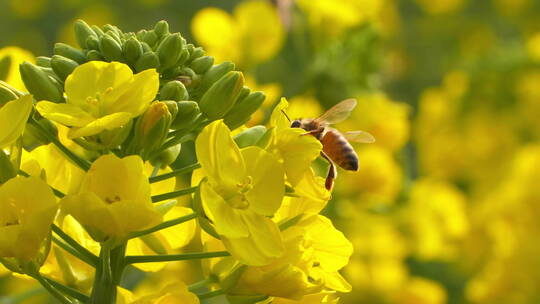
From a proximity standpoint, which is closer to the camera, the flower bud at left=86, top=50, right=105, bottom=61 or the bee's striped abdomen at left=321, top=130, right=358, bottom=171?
the flower bud at left=86, top=50, right=105, bottom=61

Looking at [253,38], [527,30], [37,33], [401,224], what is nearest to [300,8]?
[253,38]

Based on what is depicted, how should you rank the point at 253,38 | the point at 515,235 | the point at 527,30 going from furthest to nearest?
the point at 527,30 < the point at 515,235 < the point at 253,38

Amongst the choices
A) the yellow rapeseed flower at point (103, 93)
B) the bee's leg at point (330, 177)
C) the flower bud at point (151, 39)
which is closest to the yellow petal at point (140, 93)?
the yellow rapeseed flower at point (103, 93)

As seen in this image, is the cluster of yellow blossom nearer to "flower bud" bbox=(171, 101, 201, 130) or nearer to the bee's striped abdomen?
"flower bud" bbox=(171, 101, 201, 130)

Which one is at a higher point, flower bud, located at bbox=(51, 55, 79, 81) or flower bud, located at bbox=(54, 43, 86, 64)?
flower bud, located at bbox=(54, 43, 86, 64)

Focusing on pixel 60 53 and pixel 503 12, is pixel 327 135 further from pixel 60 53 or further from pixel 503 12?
pixel 503 12

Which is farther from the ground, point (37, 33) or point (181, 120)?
point (37, 33)

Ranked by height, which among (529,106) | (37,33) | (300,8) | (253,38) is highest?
(37,33)

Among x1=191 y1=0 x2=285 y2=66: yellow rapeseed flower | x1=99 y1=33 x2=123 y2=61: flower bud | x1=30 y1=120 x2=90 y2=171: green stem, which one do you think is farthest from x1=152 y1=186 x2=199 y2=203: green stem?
x1=191 y1=0 x2=285 y2=66: yellow rapeseed flower
